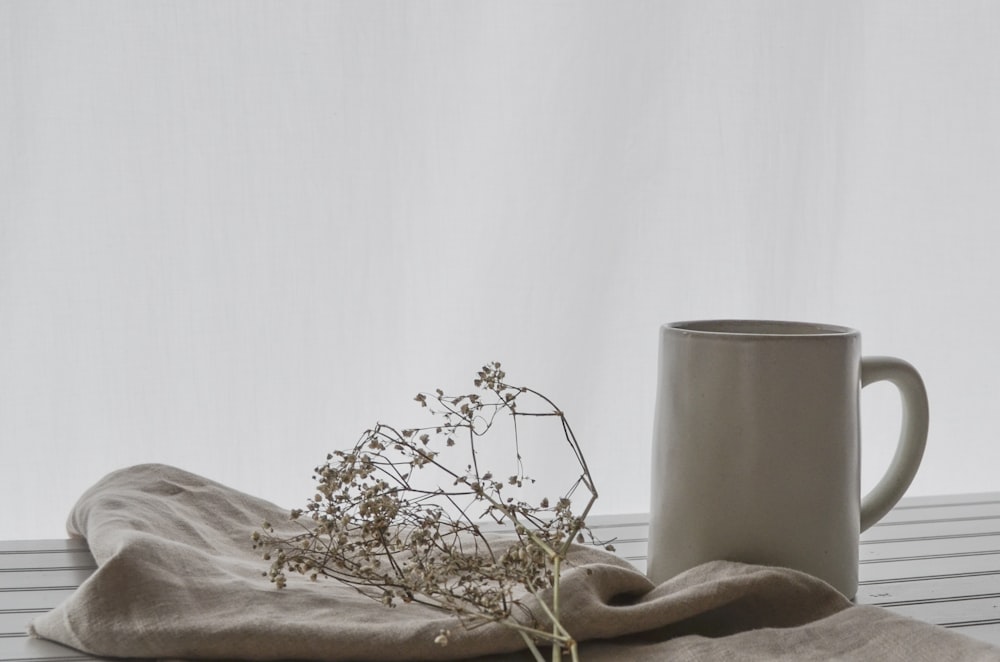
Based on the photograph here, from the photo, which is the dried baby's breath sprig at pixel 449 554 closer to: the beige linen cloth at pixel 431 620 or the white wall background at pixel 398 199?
the beige linen cloth at pixel 431 620

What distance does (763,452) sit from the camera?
1.67ft

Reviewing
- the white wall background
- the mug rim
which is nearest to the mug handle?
the mug rim

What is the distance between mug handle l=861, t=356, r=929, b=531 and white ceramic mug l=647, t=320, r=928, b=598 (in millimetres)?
30

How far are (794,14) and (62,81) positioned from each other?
2.97 ft

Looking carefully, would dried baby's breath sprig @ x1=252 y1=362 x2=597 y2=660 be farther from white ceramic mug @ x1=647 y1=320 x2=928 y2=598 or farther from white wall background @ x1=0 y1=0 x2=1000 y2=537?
white wall background @ x1=0 y1=0 x2=1000 y2=537

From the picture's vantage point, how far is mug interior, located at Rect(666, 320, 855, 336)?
0.57m

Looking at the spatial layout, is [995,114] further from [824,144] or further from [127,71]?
[127,71]

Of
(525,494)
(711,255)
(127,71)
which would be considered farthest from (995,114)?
(127,71)

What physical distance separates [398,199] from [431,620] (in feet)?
2.78

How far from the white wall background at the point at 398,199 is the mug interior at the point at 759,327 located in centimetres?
68

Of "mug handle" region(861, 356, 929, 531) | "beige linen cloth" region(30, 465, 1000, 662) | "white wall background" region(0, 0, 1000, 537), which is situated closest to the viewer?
"beige linen cloth" region(30, 465, 1000, 662)

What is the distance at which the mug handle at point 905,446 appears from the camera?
22.2 inches

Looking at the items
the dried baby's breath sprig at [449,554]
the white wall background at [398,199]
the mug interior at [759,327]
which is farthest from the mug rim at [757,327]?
the white wall background at [398,199]

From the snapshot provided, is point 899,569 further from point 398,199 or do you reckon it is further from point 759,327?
point 398,199
